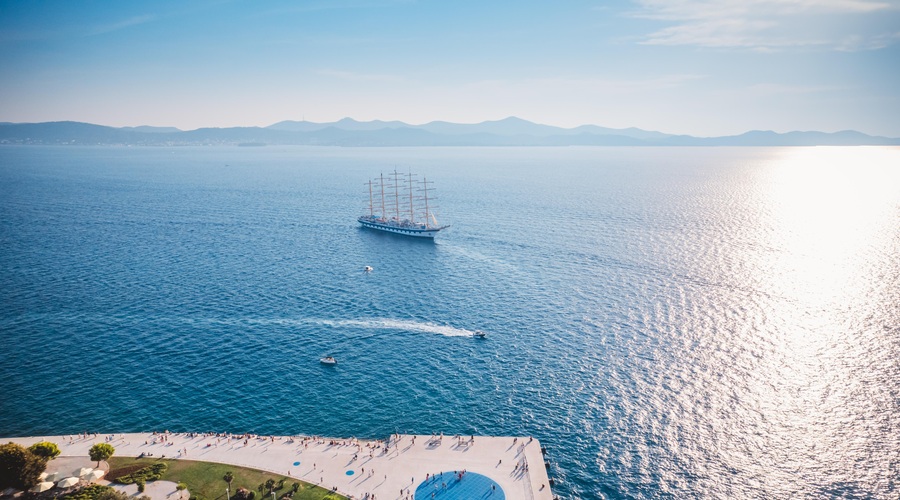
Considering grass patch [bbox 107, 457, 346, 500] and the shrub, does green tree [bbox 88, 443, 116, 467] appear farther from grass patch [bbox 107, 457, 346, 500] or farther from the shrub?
the shrub

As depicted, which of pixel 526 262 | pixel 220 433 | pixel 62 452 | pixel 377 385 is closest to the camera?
pixel 62 452

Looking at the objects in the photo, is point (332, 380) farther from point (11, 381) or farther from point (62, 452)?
point (11, 381)

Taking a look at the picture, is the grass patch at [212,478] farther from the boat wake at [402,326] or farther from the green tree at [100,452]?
the boat wake at [402,326]

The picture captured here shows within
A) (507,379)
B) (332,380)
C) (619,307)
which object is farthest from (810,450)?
(332,380)

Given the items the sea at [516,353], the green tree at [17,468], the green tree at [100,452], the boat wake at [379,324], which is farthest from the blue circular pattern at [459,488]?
the boat wake at [379,324]

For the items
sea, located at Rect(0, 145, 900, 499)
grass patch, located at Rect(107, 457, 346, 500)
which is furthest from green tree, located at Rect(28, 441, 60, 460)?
sea, located at Rect(0, 145, 900, 499)

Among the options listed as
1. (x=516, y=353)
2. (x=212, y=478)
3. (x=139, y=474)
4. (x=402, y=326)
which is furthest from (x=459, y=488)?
(x=402, y=326)

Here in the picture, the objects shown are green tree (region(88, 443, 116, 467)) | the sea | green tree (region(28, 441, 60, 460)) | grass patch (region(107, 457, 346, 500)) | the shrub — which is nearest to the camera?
grass patch (region(107, 457, 346, 500))
